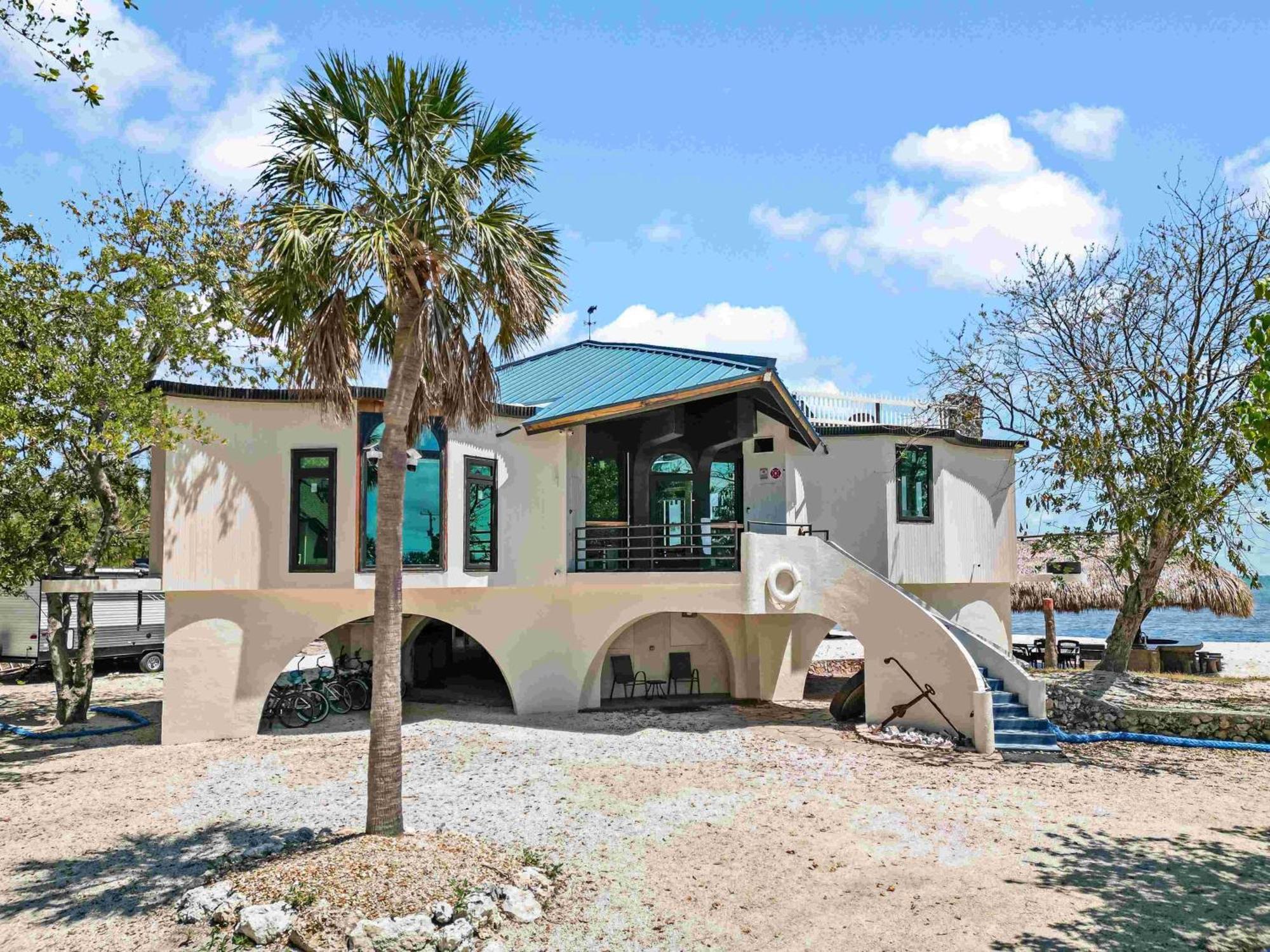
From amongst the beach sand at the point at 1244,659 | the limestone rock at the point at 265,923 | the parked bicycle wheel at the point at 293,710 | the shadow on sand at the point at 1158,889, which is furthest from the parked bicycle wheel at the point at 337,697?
the beach sand at the point at 1244,659

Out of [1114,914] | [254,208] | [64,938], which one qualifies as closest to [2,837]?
[64,938]

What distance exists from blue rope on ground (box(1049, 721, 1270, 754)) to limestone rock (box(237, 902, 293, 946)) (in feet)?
42.6

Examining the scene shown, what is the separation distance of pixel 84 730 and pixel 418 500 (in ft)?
29.7

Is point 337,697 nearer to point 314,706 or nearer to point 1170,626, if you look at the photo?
point 314,706

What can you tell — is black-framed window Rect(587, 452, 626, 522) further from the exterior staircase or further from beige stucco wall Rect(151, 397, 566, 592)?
the exterior staircase

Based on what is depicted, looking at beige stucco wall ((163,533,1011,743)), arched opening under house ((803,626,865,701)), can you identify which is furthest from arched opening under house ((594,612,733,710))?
arched opening under house ((803,626,865,701))

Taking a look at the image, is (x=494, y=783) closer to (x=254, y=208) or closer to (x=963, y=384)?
(x=254, y=208)

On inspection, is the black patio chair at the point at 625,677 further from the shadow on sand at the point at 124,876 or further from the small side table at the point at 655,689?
the shadow on sand at the point at 124,876

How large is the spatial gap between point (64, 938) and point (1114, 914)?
10.2 meters

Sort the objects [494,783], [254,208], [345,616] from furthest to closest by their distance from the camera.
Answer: [345,616], [494,783], [254,208]

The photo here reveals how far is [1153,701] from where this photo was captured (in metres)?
18.7

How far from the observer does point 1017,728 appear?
16328mm

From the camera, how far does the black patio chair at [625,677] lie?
21719 millimetres

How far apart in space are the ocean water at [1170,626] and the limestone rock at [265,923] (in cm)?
5176
